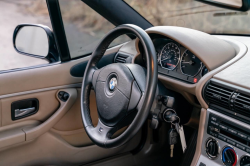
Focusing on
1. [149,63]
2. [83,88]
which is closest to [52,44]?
[83,88]

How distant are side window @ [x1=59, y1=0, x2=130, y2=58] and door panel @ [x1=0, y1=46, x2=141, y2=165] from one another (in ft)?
0.35

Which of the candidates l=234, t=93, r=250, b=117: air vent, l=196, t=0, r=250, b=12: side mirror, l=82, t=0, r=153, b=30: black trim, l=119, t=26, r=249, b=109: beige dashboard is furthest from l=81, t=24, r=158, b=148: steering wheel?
l=196, t=0, r=250, b=12: side mirror

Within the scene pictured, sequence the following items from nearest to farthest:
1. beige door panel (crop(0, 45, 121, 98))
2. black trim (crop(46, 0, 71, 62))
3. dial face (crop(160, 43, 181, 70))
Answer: dial face (crop(160, 43, 181, 70)), beige door panel (crop(0, 45, 121, 98)), black trim (crop(46, 0, 71, 62))

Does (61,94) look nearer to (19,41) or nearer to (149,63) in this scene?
(19,41)

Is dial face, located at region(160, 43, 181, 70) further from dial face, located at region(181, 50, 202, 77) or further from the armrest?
the armrest

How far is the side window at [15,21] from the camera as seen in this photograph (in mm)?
2015

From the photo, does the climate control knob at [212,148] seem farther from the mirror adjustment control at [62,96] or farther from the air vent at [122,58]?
the mirror adjustment control at [62,96]

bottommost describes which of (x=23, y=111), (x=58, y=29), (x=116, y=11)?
(x=23, y=111)

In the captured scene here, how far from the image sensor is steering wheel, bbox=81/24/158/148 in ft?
4.07

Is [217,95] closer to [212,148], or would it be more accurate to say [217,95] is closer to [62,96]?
[212,148]

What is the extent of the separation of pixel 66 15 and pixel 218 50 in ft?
3.39

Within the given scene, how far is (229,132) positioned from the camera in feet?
4.42

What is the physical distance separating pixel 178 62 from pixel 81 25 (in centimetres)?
79

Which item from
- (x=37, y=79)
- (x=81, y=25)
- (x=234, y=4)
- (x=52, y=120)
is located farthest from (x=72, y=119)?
(x=234, y=4)
